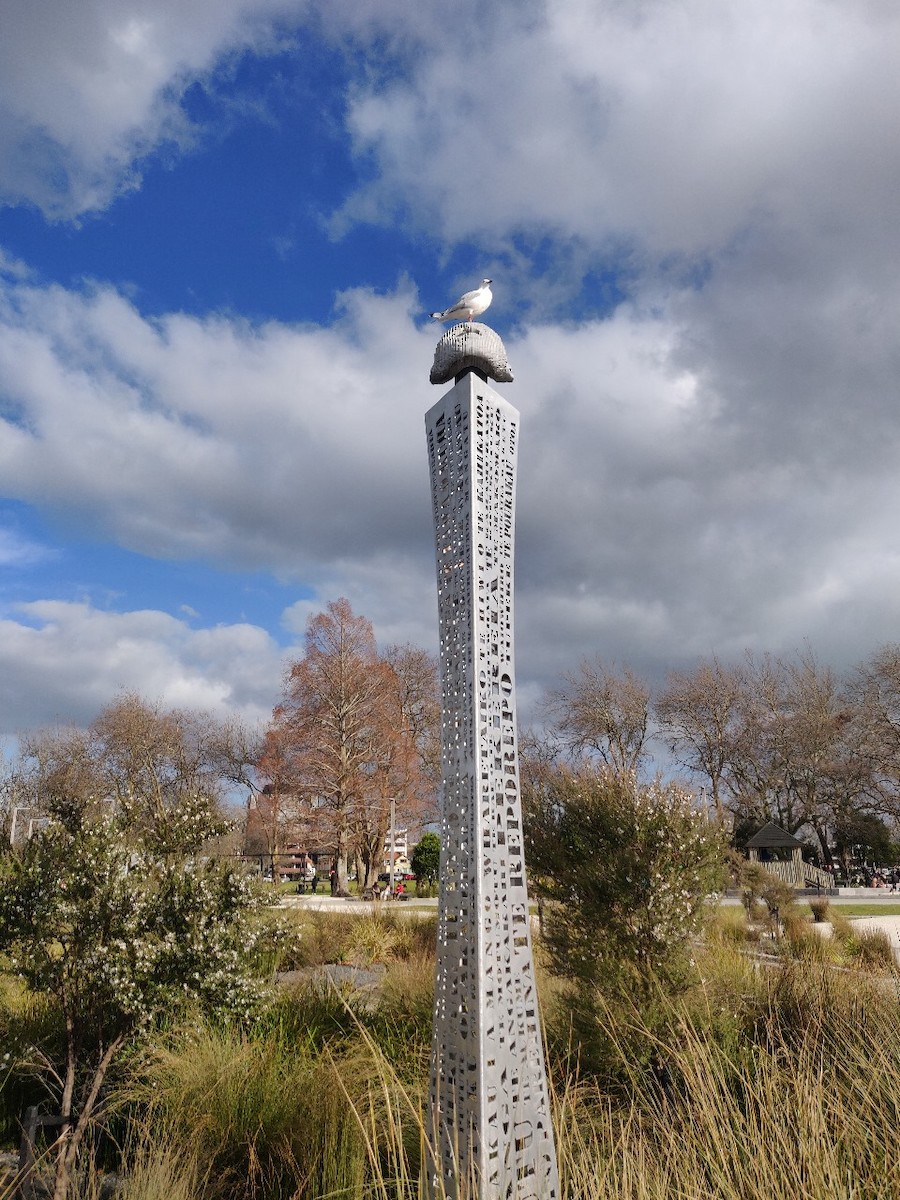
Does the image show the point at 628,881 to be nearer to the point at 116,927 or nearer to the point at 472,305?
the point at 116,927

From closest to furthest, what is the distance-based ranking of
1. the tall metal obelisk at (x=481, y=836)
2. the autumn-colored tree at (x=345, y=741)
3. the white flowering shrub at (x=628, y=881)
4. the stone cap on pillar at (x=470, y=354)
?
the tall metal obelisk at (x=481, y=836) → the stone cap on pillar at (x=470, y=354) → the white flowering shrub at (x=628, y=881) → the autumn-colored tree at (x=345, y=741)

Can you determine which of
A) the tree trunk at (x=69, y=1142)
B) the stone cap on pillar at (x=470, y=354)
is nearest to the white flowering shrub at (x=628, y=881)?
the tree trunk at (x=69, y=1142)

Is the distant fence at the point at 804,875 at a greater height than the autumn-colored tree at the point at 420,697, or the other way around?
the autumn-colored tree at the point at 420,697

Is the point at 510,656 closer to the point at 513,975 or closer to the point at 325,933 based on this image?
the point at 513,975

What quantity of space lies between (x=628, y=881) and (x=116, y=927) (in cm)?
401

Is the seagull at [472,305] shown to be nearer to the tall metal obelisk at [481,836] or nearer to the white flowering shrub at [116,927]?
the tall metal obelisk at [481,836]

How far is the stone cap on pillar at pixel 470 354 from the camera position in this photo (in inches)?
178

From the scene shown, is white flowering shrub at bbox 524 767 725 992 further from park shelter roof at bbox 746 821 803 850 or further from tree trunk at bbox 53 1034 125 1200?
park shelter roof at bbox 746 821 803 850

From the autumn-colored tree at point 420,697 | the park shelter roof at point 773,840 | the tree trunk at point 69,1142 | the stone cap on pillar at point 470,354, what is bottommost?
the tree trunk at point 69,1142

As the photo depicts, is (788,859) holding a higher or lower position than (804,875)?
higher

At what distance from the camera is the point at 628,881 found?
6.82 m

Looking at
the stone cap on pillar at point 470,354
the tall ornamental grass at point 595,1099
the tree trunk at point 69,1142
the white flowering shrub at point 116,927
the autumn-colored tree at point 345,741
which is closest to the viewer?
the tall ornamental grass at point 595,1099

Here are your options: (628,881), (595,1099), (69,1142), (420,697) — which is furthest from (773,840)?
(69,1142)

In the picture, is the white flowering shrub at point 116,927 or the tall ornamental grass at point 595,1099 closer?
the tall ornamental grass at point 595,1099
